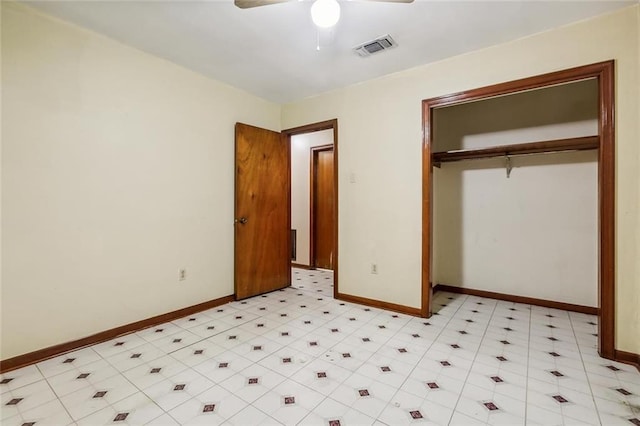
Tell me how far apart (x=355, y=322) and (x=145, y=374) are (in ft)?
6.07

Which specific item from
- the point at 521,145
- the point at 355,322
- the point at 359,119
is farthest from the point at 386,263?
the point at 521,145

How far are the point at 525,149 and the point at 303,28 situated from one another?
267cm

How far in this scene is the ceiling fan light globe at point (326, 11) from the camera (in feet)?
5.57

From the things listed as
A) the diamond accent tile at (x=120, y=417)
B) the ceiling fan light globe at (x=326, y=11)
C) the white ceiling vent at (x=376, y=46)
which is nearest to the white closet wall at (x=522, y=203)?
the white ceiling vent at (x=376, y=46)

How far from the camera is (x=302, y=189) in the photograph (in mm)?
5547

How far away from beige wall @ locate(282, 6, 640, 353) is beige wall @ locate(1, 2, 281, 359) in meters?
1.58

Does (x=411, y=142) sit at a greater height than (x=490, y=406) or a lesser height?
greater

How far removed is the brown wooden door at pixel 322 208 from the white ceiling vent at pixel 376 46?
2596 mm

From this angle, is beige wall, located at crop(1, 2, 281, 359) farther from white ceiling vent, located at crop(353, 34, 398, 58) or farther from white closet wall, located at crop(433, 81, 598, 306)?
white closet wall, located at crop(433, 81, 598, 306)

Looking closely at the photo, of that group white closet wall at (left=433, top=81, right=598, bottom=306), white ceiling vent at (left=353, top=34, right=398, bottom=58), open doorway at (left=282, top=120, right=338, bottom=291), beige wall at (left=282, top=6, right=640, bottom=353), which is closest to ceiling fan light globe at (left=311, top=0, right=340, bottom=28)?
white ceiling vent at (left=353, top=34, right=398, bottom=58)

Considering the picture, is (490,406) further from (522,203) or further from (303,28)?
(303,28)

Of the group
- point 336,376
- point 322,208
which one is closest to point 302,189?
point 322,208

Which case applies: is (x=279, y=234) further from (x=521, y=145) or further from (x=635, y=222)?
(x=635, y=222)

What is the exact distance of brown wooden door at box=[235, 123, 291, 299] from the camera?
3.68m
